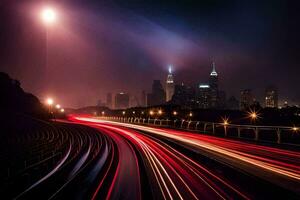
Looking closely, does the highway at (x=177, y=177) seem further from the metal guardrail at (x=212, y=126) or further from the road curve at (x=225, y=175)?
the metal guardrail at (x=212, y=126)

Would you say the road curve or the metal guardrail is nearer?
the road curve

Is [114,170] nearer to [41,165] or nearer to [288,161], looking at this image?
[41,165]

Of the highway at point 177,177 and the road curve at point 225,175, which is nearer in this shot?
the road curve at point 225,175

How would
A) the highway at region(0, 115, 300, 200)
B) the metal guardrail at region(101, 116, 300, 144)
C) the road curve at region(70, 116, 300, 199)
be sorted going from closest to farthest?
the road curve at region(70, 116, 300, 199)
the highway at region(0, 115, 300, 200)
the metal guardrail at region(101, 116, 300, 144)

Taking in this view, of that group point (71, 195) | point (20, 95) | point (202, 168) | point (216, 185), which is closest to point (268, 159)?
point (202, 168)

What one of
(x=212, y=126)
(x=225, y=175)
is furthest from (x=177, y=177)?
(x=212, y=126)

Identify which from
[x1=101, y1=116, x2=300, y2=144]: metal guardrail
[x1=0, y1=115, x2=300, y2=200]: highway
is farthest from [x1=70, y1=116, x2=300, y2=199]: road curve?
[x1=101, y1=116, x2=300, y2=144]: metal guardrail

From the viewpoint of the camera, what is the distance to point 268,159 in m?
21.0

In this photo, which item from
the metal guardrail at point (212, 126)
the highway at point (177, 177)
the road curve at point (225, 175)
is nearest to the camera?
the road curve at point (225, 175)

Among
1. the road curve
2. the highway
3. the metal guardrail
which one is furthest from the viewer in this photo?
the metal guardrail

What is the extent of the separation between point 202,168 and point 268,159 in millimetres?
4018

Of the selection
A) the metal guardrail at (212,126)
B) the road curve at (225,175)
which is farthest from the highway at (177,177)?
the metal guardrail at (212,126)

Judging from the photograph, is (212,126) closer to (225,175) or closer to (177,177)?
(225,175)

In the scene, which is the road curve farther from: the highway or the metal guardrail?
the metal guardrail
